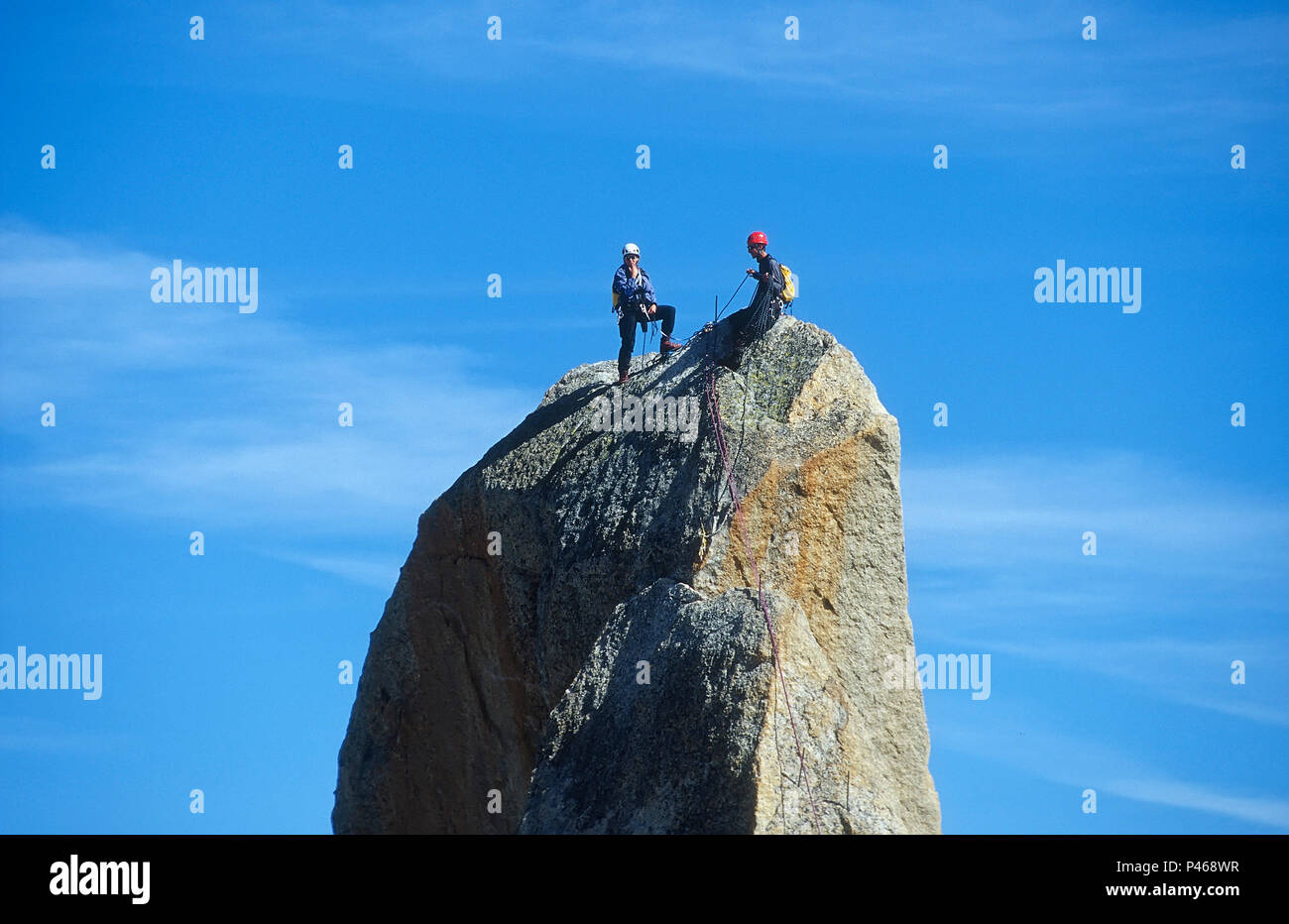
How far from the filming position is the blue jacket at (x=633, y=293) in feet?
99.4

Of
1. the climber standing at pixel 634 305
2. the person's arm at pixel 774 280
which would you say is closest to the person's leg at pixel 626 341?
the climber standing at pixel 634 305

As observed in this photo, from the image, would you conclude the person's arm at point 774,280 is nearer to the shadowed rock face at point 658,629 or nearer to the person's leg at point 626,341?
the shadowed rock face at point 658,629

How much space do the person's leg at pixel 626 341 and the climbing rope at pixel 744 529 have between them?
1.94m

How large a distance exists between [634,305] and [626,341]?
654 millimetres

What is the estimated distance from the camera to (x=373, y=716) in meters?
33.6

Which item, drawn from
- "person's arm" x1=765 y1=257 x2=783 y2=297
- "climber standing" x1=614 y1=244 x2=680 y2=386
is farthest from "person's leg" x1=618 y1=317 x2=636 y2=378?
"person's arm" x1=765 y1=257 x2=783 y2=297

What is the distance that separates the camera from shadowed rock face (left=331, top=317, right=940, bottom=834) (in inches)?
852

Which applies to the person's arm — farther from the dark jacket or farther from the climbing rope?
the climbing rope

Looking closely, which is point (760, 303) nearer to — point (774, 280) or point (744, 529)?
point (774, 280)
